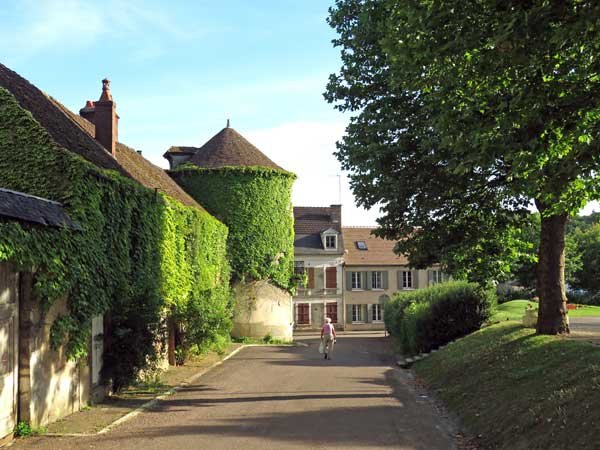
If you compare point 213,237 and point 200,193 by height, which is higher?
point 200,193

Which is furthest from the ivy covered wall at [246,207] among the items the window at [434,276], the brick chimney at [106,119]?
the window at [434,276]

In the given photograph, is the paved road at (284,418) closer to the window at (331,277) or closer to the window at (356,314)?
the window at (331,277)

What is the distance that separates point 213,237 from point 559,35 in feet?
71.8

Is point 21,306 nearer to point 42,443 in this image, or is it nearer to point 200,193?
point 42,443

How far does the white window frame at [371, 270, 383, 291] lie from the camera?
5759 cm

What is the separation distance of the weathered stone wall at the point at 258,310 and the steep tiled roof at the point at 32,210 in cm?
2362

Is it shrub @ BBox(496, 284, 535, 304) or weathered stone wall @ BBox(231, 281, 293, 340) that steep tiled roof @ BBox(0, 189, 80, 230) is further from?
shrub @ BBox(496, 284, 535, 304)

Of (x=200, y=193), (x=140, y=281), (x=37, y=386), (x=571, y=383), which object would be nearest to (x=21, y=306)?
(x=37, y=386)

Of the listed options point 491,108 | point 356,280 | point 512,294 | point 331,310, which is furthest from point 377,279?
point 491,108

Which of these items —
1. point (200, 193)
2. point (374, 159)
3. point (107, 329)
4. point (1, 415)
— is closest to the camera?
point (1, 415)

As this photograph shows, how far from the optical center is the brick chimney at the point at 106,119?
21031mm

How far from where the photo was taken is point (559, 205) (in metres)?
11.1

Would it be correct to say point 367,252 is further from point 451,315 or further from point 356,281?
point 451,315

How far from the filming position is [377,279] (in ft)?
190
